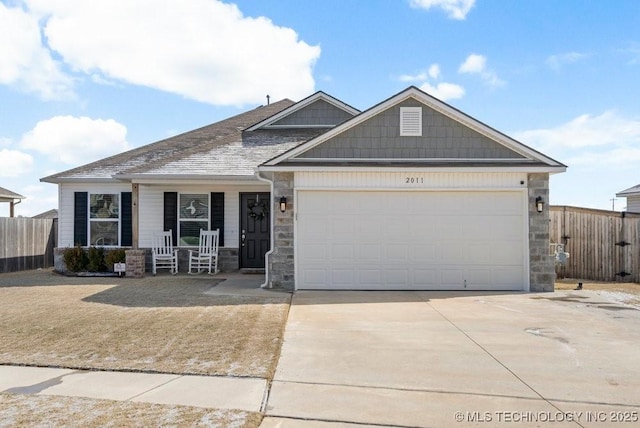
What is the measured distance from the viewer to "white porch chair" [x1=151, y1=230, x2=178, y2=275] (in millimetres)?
13172

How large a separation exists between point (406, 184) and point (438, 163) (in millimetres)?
804

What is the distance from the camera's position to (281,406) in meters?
3.88

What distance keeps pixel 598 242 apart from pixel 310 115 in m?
9.30

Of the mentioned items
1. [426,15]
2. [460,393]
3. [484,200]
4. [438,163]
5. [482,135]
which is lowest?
[460,393]

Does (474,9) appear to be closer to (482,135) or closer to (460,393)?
(482,135)

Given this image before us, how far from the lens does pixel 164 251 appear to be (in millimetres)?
13375

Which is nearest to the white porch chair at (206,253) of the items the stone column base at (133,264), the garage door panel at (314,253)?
the stone column base at (133,264)

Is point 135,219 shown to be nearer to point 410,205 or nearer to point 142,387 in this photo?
point 410,205

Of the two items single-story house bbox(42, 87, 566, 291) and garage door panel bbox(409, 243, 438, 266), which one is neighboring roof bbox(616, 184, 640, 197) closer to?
single-story house bbox(42, 87, 566, 291)

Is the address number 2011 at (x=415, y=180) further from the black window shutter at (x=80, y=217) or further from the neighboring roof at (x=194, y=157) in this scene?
the black window shutter at (x=80, y=217)

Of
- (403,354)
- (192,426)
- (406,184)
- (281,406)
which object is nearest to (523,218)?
(406,184)

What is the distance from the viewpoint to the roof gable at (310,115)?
15.7 m

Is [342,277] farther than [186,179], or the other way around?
[186,179]

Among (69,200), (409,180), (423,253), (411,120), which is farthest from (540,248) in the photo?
(69,200)
